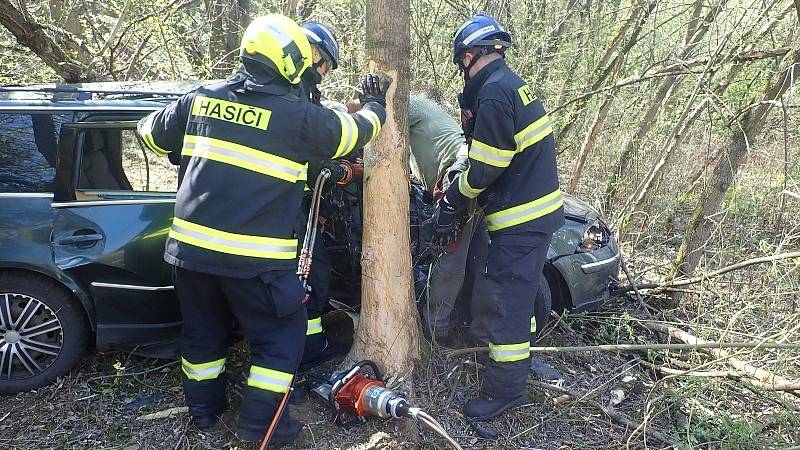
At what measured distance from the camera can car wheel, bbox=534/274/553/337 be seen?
12.9 feet

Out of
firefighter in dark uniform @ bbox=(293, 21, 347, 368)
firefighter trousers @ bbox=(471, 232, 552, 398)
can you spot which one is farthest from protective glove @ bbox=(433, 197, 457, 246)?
firefighter in dark uniform @ bbox=(293, 21, 347, 368)

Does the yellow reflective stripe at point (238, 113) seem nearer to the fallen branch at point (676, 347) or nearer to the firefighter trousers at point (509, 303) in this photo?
the firefighter trousers at point (509, 303)

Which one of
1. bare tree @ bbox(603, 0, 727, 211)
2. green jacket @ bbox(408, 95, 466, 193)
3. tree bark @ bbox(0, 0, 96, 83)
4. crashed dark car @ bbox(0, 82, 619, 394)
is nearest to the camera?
crashed dark car @ bbox(0, 82, 619, 394)

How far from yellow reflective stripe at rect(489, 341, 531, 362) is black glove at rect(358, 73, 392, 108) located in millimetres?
1466

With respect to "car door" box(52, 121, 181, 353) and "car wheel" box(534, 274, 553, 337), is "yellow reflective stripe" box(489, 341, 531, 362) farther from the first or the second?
"car door" box(52, 121, 181, 353)

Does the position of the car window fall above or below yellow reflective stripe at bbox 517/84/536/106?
below

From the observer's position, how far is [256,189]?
2660 millimetres

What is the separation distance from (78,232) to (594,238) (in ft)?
10.7

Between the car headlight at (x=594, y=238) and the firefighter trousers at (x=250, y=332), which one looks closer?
the firefighter trousers at (x=250, y=332)

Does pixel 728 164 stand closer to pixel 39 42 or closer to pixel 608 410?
pixel 608 410

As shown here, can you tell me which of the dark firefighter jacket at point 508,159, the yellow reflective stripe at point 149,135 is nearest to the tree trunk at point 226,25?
the yellow reflective stripe at point 149,135

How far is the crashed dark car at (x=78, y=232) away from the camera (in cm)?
327

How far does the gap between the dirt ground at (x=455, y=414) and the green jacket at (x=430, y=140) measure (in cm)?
116

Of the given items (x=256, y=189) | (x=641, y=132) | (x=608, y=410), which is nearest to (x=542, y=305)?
(x=608, y=410)
